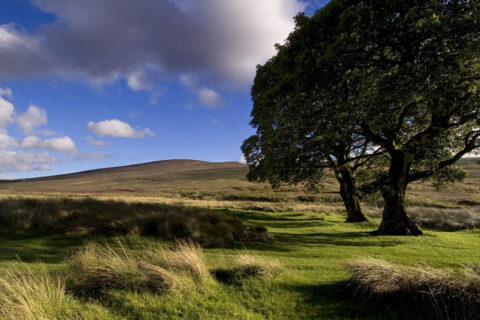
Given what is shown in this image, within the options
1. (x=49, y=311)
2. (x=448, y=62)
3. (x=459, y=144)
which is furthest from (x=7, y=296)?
(x=459, y=144)

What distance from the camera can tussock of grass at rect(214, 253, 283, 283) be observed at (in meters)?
5.67

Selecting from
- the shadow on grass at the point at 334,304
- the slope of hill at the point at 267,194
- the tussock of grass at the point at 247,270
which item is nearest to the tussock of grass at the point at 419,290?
the shadow on grass at the point at 334,304

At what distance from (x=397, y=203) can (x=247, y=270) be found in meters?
12.2

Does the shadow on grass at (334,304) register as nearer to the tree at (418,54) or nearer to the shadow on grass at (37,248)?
the shadow on grass at (37,248)

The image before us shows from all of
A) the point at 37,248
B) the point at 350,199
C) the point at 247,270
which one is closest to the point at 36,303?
the point at 247,270

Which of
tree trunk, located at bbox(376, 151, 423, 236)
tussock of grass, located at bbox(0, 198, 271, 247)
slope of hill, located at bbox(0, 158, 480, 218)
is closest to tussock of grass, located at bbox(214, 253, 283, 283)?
tussock of grass, located at bbox(0, 198, 271, 247)

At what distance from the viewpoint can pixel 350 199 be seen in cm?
2073

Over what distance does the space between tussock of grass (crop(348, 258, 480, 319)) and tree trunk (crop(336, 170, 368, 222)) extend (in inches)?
645

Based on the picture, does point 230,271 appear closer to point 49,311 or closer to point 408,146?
point 49,311

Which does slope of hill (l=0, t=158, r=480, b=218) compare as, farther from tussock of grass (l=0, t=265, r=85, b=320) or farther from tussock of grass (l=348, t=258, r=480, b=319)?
tussock of grass (l=0, t=265, r=85, b=320)

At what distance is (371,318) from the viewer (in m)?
4.14

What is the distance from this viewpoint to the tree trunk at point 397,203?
44.9 feet

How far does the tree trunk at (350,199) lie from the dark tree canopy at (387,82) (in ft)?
16.2

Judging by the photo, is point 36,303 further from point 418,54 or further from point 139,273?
point 418,54
